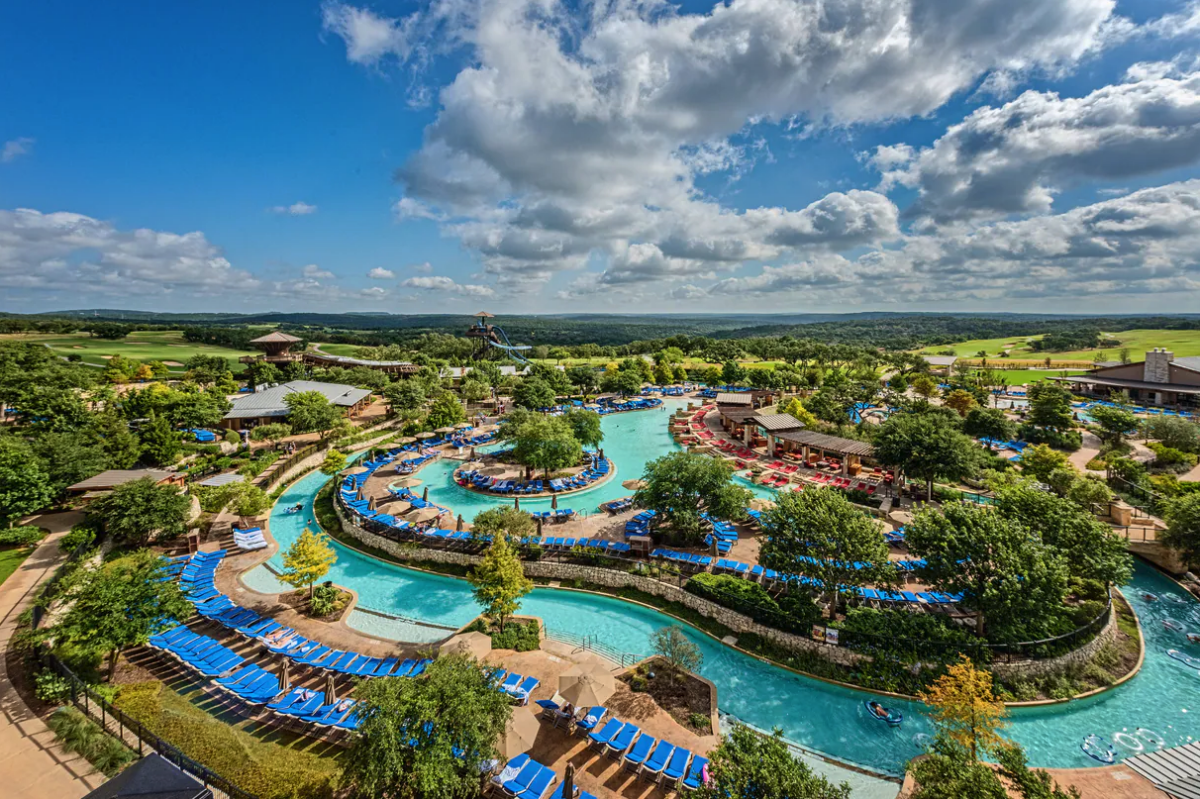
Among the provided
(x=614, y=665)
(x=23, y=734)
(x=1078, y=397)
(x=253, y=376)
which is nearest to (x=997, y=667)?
(x=614, y=665)

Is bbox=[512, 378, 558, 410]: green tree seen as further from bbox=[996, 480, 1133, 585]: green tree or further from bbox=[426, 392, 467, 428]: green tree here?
bbox=[996, 480, 1133, 585]: green tree

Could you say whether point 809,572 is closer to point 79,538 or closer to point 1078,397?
point 79,538

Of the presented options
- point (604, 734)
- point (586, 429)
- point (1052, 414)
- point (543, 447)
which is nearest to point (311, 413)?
point (543, 447)

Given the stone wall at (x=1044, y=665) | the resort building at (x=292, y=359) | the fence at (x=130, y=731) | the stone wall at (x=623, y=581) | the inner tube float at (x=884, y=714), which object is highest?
the resort building at (x=292, y=359)

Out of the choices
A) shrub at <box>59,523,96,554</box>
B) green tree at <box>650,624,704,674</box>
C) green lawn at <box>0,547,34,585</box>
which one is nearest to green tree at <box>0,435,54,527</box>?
green lawn at <box>0,547,34,585</box>

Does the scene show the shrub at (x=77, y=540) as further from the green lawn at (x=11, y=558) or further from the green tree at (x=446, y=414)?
the green tree at (x=446, y=414)

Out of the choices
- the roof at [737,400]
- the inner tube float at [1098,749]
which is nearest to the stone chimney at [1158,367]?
the roof at [737,400]
